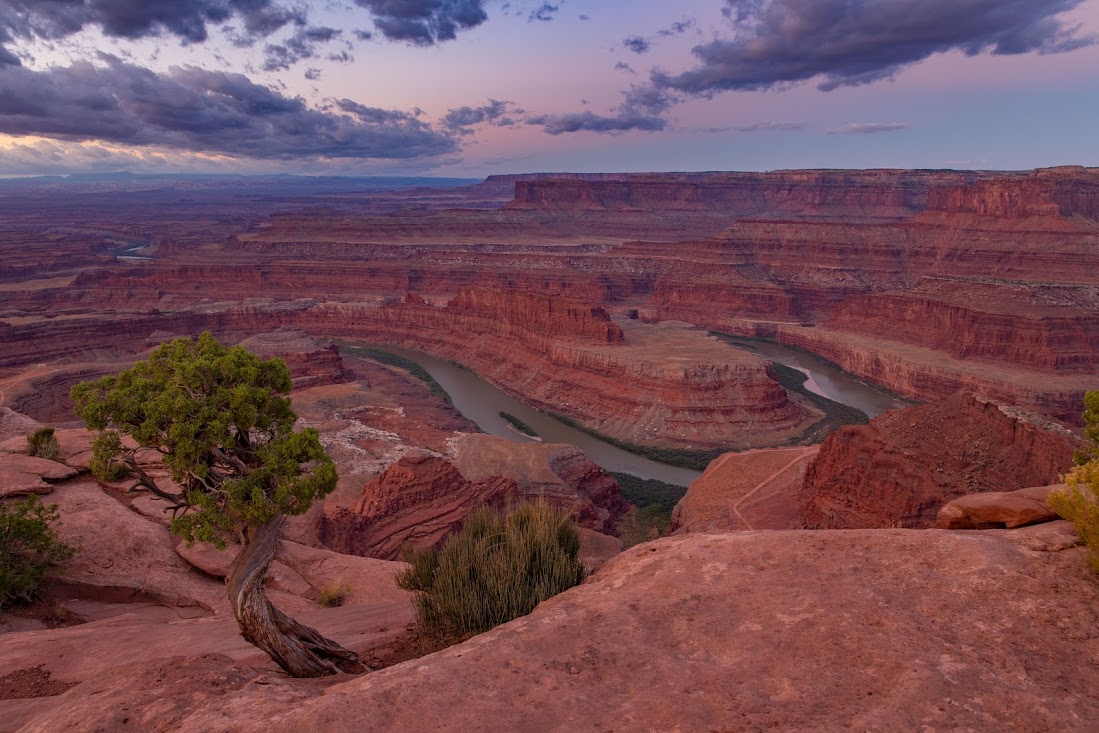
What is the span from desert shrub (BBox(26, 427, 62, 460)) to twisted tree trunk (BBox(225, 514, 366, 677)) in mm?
14503

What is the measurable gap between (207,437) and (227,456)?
51cm

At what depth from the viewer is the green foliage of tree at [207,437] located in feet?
24.6

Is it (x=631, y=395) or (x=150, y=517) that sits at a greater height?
(x=150, y=517)

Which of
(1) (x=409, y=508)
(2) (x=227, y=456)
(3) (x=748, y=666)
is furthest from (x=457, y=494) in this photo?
(3) (x=748, y=666)

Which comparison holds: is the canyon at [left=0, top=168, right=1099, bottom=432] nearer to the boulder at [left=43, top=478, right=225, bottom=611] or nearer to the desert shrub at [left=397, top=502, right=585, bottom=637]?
the boulder at [left=43, top=478, right=225, bottom=611]

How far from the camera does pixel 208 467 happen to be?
7711 millimetres

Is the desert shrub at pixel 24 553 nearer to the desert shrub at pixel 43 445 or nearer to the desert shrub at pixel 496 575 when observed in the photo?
the desert shrub at pixel 43 445

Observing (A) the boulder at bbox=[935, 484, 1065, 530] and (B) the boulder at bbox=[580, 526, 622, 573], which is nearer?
(A) the boulder at bbox=[935, 484, 1065, 530]

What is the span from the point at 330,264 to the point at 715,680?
359ft

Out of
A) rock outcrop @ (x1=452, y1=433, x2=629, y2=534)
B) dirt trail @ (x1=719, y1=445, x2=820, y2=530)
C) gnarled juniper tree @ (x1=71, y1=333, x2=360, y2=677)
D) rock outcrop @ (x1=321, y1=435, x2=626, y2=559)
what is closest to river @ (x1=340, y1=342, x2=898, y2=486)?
rock outcrop @ (x1=452, y1=433, x2=629, y2=534)

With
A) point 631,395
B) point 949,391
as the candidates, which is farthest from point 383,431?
point 949,391

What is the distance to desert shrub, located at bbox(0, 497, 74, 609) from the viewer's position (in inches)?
457

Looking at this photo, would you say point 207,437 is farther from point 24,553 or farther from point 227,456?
point 24,553

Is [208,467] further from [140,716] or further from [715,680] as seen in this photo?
[715,680]
